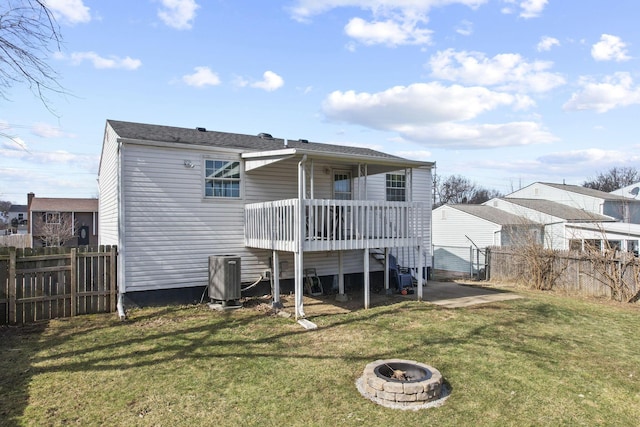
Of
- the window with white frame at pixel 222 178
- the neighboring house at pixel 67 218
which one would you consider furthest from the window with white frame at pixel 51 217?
the window with white frame at pixel 222 178

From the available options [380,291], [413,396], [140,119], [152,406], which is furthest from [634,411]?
[140,119]

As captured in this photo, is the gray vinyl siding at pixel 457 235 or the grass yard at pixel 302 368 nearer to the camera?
the grass yard at pixel 302 368

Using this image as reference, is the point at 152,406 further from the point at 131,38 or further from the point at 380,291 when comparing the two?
the point at 380,291

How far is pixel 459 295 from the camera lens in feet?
36.3

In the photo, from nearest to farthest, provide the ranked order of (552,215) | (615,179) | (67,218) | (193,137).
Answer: (193,137) → (552,215) → (67,218) → (615,179)

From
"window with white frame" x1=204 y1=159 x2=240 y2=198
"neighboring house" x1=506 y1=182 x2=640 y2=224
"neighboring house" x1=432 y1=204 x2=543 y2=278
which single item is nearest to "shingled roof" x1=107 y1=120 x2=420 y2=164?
"window with white frame" x1=204 y1=159 x2=240 y2=198

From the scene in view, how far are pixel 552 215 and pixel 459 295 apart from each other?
16941 mm

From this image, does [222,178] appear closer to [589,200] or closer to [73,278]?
[73,278]

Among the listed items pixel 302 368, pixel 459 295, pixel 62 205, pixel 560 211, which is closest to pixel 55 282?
pixel 302 368

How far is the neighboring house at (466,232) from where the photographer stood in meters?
22.6

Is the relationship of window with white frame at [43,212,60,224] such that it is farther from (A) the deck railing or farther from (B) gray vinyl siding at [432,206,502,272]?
(B) gray vinyl siding at [432,206,502,272]

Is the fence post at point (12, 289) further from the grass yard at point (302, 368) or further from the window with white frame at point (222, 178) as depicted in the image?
the window with white frame at point (222, 178)

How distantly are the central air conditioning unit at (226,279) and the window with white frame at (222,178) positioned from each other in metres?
1.83

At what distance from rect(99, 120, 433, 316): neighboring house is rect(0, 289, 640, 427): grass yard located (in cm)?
133
